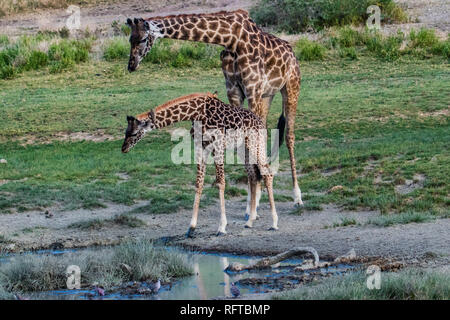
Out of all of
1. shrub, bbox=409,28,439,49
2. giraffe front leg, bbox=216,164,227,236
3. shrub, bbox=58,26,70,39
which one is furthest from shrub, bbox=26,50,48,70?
giraffe front leg, bbox=216,164,227,236

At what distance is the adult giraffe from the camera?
10414 millimetres

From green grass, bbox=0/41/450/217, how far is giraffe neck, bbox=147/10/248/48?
2.39 meters

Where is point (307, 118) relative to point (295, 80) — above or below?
below

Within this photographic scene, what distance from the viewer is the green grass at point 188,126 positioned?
12.2m

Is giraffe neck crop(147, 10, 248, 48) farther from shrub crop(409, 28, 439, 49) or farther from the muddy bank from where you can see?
shrub crop(409, 28, 439, 49)

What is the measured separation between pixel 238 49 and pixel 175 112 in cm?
158

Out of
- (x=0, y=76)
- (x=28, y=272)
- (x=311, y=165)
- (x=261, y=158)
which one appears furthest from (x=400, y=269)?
(x=0, y=76)

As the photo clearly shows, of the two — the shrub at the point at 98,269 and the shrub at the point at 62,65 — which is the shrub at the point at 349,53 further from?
the shrub at the point at 98,269

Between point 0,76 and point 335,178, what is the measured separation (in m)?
10.5

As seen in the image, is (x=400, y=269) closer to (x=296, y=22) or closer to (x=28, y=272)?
(x=28, y=272)

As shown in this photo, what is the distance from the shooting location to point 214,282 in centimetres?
839

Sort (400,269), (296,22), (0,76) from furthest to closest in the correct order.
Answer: (296,22) < (0,76) < (400,269)

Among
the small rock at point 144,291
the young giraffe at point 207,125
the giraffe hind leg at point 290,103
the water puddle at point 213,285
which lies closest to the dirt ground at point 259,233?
the young giraffe at point 207,125

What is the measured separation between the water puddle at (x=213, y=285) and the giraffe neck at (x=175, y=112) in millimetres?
1908
